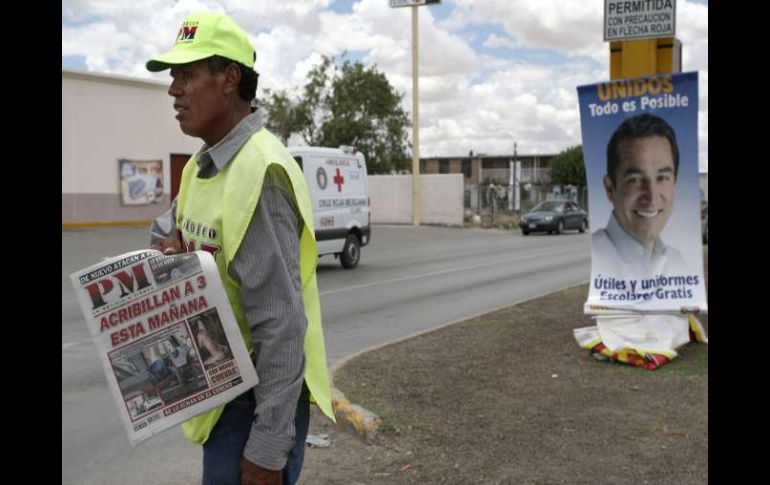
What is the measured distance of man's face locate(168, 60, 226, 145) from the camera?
2285 millimetres

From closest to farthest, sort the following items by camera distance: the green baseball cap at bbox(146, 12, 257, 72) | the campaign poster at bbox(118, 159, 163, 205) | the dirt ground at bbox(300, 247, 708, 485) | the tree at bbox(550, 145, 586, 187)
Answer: the green baseball cap at bbox(146, 12, 257, 72) < the dirt ground at bbox(300, 247, 708, 485) < the campaign poster at bbox(118, 159, 163, 205) < the tree at bbox(550, 145, 586, 187)

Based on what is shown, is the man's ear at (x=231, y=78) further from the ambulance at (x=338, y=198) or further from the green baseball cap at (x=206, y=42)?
the ambulance at (x=338, y=198)

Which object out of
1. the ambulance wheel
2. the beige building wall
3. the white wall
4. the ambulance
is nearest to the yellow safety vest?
the ambulance

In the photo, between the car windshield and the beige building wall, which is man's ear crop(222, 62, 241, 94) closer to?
the beige building wall

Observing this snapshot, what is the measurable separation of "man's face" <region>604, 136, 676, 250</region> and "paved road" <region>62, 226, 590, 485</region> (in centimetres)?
298

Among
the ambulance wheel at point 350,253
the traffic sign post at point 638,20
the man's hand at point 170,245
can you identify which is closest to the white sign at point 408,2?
the ambulance wheel at point 350,253

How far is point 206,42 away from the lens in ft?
7.42

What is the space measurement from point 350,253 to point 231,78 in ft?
47.7

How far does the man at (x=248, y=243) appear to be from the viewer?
2.14 meters

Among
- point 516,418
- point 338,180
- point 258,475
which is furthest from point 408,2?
point 258,475
